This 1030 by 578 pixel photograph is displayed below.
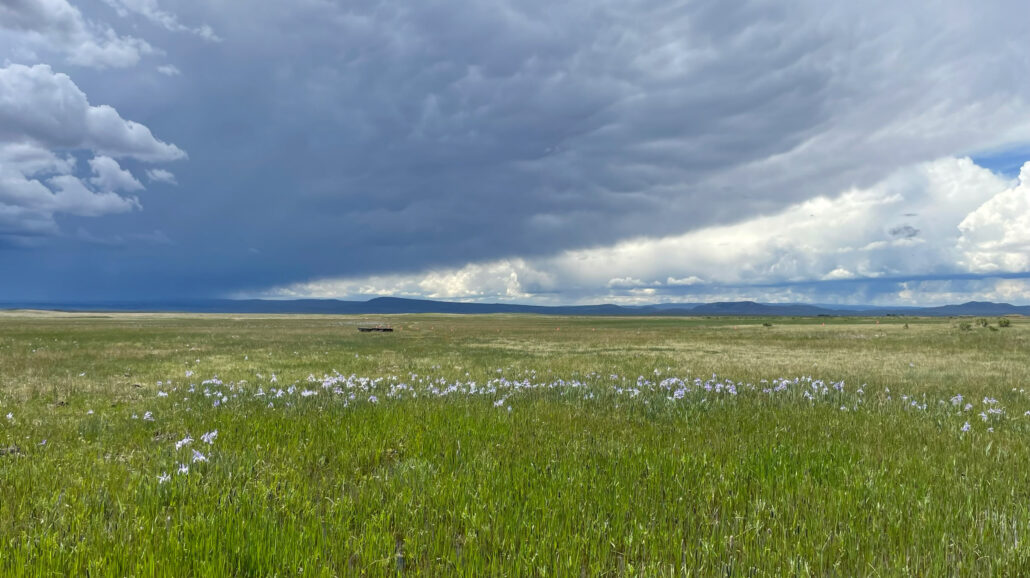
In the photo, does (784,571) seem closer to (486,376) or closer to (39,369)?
(486,376)

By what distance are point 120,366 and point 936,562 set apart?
74.2 feet

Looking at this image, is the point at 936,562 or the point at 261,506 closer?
the point at 936,562

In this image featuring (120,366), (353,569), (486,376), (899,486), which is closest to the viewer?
(353,569)

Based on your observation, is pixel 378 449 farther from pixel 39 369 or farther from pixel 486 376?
pixel 39 369

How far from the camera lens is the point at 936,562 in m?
3.00

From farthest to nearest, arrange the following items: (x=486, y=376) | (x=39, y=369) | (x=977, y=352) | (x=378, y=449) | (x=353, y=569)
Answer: (x=977, y=352) < (x=39, y=369) < (x=486, y=376) < (x=378, y=449) < (x=353, y=569)

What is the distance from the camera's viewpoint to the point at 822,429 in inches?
271

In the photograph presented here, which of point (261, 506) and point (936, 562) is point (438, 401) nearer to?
point (261, 506)

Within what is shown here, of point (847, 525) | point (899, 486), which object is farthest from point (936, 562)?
point (899, 486)

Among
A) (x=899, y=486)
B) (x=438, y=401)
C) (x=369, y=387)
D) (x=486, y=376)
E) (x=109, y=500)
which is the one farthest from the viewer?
(x=486, y=376)

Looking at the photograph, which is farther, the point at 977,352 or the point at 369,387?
the point at 977,352

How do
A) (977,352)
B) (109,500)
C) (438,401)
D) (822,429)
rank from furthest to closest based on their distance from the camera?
(977,352) → (438,401) → (822,429) → (109,500)

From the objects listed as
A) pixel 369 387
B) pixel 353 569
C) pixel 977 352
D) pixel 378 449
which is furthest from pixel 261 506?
pixel 977 352

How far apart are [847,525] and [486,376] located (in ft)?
36.7
